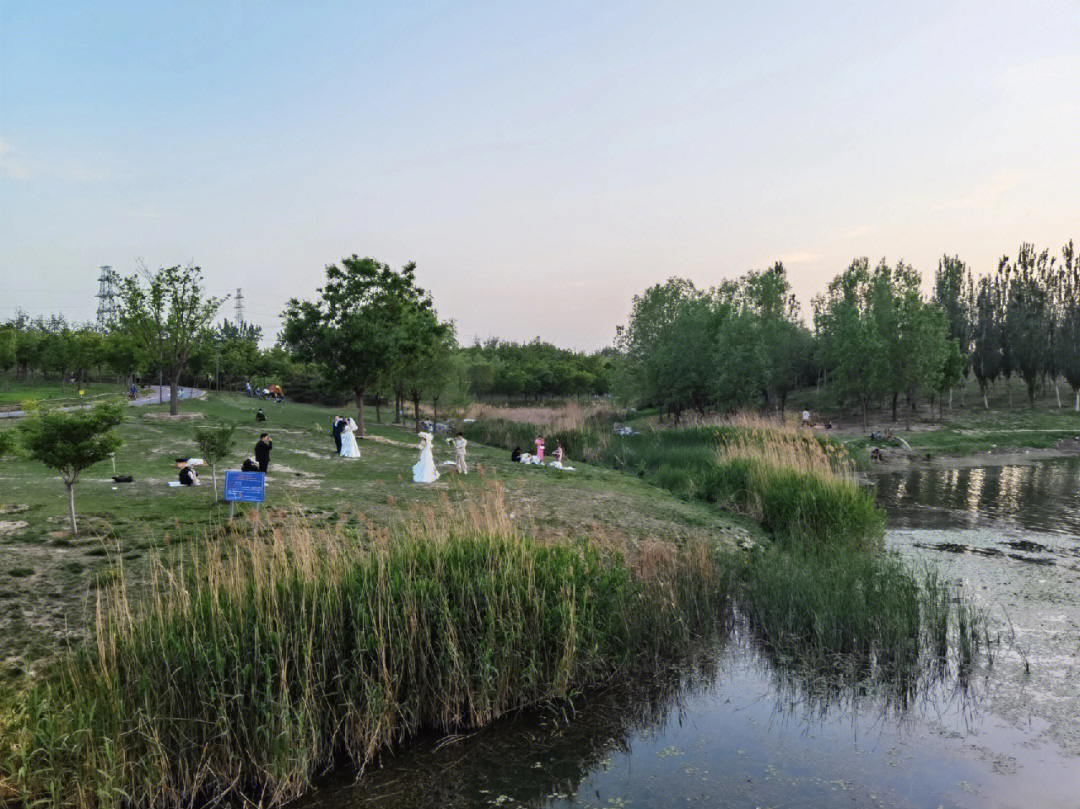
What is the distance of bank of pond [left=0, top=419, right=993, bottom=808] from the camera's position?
6.22m

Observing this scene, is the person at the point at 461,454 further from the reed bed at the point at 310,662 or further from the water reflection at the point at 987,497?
the reed bed at the point at 310,662

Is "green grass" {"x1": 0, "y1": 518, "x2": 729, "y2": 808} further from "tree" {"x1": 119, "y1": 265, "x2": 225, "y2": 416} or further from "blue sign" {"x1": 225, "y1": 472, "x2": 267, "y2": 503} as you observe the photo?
"tree" {"x1": 119, "y1": 265, "x2": 225, "y2": 416}

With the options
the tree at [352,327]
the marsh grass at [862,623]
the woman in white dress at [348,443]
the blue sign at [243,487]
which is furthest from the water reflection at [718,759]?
the tree at [352,327]

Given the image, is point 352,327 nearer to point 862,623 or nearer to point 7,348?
point 862,623

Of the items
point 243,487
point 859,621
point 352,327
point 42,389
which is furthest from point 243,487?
point 42,389

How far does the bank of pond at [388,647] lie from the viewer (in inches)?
245

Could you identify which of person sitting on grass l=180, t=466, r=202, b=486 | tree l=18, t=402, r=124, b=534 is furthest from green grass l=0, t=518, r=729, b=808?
person sitting on grass l=180, t=466, r=202, b=486

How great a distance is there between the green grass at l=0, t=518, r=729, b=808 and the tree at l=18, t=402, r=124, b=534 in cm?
427

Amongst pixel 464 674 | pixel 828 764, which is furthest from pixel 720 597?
pixel 464 674

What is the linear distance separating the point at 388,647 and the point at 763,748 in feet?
12.7

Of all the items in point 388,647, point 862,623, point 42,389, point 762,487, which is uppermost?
point 42,389

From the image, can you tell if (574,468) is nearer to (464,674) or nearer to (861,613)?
(861,613)

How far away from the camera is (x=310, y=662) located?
6.87 m

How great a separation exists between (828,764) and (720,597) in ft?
13.2
